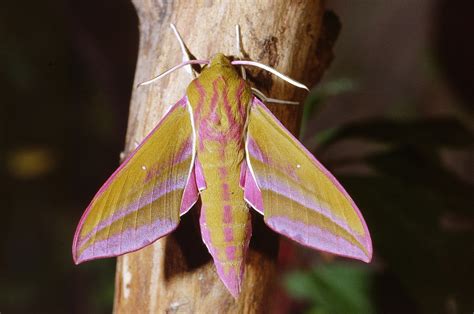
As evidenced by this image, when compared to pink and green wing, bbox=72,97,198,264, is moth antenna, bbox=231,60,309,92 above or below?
above

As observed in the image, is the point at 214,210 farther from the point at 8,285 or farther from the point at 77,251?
the point at 8,285

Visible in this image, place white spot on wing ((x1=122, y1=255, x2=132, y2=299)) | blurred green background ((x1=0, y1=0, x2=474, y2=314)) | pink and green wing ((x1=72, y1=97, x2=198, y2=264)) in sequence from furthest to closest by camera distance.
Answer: blurred green background ((x1=0, y1=0, x2=474, y2=314)) < white spot on wing ((x1=122, y1=255, x2=132, y2=299)) < pink and green wing ((x1=72, y1=97, x2=198, y2=264))

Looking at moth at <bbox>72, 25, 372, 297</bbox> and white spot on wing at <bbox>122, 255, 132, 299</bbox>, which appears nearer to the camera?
moth at <bbox>72, 25, 372, 297</bbox>

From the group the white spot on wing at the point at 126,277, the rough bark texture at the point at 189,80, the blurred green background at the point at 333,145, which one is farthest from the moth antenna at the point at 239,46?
the blurred green background at the point at 333,145

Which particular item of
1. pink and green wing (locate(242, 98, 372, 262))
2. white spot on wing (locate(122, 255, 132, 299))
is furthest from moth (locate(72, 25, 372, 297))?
white spot on wing (locate(122, 255, 132, 299))

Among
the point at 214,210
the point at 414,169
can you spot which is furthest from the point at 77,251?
the point at 414,169

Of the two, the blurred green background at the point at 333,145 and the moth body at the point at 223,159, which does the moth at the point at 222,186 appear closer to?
the moth body at the point at 223,159

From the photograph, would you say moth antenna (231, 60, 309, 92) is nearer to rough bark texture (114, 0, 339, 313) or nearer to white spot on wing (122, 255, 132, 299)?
rough bark texture (114, 0, 339, 313)
